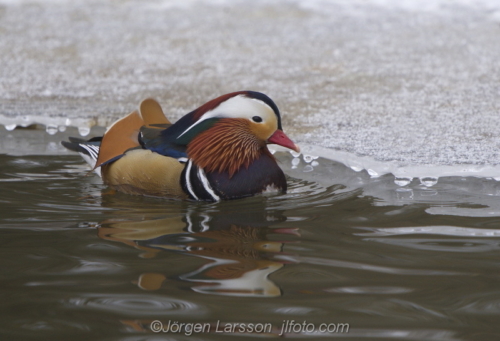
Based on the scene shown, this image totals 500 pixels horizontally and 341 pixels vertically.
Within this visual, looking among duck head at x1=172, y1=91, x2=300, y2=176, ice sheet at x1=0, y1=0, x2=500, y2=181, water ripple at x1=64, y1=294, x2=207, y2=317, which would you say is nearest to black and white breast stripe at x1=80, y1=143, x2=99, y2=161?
duck head at x1=172, y1=91, x2=300, y2=176

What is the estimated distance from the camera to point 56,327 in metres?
2.09

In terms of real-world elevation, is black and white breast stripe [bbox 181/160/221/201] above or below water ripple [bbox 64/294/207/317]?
above

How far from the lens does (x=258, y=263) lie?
2625mm

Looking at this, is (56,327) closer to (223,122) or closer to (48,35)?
(223,122)

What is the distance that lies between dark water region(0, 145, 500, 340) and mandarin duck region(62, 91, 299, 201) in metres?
0.10

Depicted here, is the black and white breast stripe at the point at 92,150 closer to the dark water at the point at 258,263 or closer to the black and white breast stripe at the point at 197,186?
the dark water at the point at 258,263

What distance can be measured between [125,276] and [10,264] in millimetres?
477

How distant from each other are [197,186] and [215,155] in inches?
8.0

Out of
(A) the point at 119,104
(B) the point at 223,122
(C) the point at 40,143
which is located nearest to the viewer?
(B) the point at 223,122

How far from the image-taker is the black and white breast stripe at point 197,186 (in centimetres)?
362

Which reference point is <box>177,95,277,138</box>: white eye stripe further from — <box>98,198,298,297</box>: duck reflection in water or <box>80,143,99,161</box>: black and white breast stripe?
<box>80,143,99,161</box>: black and white breast stripe

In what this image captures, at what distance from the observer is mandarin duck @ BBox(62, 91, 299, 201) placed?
12.0ft

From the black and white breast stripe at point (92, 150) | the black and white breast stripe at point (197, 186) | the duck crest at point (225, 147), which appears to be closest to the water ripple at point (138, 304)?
the black and white breast stripe at point (197, 186)

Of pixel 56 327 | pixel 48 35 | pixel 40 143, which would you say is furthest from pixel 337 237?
pixel 48 35
